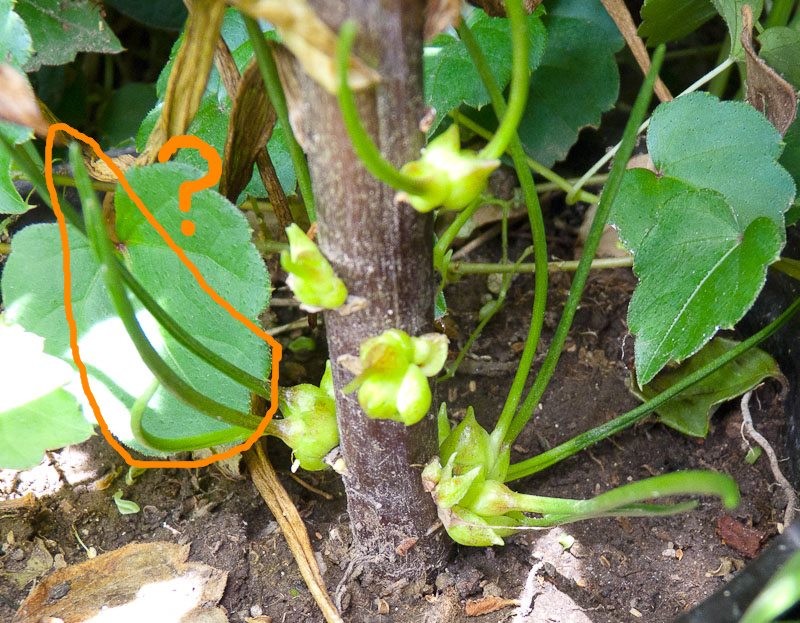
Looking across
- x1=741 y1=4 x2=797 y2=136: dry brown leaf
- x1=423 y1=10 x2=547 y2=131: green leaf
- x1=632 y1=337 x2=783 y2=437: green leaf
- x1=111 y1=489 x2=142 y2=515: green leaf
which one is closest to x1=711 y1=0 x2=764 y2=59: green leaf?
x1=741 y1=4 x2=797 y2=136: dry brown leaf

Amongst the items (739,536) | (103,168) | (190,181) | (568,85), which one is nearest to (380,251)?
(190,181)

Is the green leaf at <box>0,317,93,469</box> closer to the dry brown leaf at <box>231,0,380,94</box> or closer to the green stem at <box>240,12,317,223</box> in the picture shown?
the green stem at <box>240,12,317,223</box>

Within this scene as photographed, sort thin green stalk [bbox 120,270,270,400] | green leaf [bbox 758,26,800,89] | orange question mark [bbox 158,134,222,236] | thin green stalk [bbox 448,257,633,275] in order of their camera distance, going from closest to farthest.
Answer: thin green stalk [bbox 120,270,270,400] < orange question mark [bbox 158,134,222,236] < green leaf [bbox 758,26,800,89] < thin green stalk [bbox 448,257,633,275]

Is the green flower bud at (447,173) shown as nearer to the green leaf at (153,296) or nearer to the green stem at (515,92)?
the green stem at (515,92)

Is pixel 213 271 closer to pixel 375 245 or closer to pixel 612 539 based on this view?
pixel 375 245

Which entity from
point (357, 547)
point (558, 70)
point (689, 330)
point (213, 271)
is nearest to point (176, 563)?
point (357, 547)

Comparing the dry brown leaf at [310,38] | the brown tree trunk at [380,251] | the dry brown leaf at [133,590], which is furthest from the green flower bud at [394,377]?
the dry brown leaf at [133,590]
